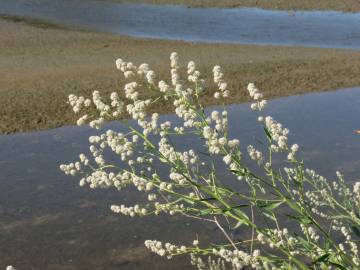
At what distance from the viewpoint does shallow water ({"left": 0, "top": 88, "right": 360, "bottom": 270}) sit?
5738 mm

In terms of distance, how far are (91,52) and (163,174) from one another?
9017 mm

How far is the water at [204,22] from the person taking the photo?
61.9 ft

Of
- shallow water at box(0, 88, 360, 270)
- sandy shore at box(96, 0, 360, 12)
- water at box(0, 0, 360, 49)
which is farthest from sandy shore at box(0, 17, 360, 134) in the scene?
sandy shore at box(96, 0, 360, 12)

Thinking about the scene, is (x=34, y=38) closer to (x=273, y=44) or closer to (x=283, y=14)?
(x=273, y=44)

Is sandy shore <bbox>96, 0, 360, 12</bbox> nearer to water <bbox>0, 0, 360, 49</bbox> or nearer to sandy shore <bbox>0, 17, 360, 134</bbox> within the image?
water <bbox>0, 0, 360, 49</bbox>

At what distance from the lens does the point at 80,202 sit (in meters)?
6.74

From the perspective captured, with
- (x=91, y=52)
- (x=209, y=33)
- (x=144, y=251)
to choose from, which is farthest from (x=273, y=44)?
(x=144, y=251)

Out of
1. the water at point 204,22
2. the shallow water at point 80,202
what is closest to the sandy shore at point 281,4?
the water at point 204,22

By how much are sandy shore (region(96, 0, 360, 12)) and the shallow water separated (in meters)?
18.2

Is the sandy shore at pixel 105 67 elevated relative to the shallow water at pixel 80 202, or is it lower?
lower

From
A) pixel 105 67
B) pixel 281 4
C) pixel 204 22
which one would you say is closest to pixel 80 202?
pixel 105 67

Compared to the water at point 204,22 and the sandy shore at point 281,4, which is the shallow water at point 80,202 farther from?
the sandy shore at point 281,4

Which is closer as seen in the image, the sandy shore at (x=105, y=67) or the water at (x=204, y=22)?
the sandy shore at (x=105, y=67)

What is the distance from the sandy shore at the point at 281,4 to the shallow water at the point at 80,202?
18.2 metres
